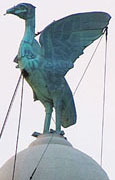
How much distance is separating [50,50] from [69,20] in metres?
1.24

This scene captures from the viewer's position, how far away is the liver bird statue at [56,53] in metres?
21.1

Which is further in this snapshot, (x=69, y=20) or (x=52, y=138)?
(x=69, y=20)

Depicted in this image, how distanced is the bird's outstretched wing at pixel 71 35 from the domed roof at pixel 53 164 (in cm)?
312

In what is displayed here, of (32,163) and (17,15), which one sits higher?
(17,15)

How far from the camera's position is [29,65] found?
20953mm

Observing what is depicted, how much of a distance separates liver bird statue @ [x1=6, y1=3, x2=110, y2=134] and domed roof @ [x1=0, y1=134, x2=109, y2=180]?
1222 millimetres

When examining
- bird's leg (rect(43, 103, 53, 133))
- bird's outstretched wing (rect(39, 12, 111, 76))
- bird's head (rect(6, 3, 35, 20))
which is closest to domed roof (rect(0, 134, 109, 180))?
bird's leg (rect(43, 103, 53, 133))

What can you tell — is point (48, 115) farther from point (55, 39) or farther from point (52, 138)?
point (55, 39)

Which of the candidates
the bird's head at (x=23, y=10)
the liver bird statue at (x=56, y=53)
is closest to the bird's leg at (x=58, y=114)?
the liver bird statue at (x=56, y=53)

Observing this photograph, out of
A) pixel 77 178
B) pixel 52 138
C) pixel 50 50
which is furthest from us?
pixel 50 50

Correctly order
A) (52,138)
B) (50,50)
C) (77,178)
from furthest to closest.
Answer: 1. (50,50)
2. (52,138)
3. (77,178)

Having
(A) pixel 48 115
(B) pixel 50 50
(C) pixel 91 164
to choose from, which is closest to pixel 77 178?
(C) pixel 91 164

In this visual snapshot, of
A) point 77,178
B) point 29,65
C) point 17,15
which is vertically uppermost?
point 17,15

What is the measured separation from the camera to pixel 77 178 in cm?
1880
